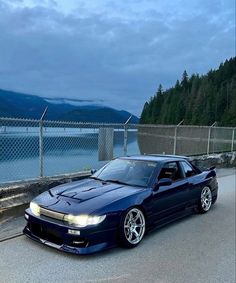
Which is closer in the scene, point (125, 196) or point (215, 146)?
point (125, 196)

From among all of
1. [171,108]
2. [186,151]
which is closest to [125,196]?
[186,151]

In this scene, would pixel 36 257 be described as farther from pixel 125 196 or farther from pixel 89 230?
pixel 125 196

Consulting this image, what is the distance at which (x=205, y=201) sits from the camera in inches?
323

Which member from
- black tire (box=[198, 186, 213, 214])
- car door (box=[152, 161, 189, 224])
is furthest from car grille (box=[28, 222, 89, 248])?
black tire (box=[198, 186, 213, 214])

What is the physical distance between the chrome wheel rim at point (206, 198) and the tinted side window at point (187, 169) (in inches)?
19.5

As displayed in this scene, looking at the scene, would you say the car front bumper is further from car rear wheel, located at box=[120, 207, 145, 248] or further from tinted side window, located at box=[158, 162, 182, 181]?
tinted side window, located at box=[158, 162, 182, 181]

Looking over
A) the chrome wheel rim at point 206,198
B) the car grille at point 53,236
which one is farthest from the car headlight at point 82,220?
the chrome wheel rim at point 206,198

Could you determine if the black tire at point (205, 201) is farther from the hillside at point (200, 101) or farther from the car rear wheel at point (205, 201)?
the hillside at point (200, 101)

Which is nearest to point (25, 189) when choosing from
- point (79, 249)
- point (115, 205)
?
point (115, 205)

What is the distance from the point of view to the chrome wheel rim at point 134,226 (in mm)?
5691

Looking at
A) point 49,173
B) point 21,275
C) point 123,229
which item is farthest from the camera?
point 49,173

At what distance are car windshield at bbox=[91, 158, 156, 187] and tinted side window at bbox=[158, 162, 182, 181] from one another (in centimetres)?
21

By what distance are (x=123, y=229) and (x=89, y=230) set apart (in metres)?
0.60

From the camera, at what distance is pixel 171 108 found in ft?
416
